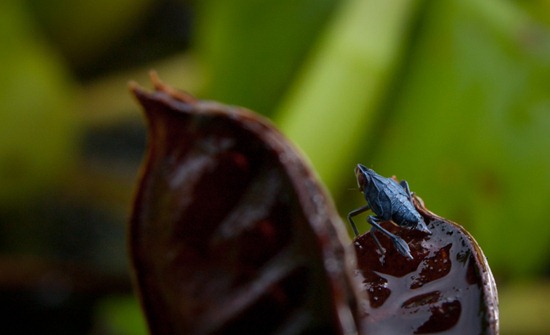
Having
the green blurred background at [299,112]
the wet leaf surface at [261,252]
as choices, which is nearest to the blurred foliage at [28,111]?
the green blurred background at [299,112]

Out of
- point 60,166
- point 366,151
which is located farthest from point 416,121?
point 60,166

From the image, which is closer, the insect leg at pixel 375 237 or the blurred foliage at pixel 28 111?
the insect leg at pixel 375 237

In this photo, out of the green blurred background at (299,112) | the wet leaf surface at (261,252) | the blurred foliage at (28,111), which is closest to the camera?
the wet leaf surface at (261,252)

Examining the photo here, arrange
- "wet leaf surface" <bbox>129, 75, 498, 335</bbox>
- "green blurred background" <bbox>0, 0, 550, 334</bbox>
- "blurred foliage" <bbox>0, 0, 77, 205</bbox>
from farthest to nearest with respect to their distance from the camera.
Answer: "blurred foliage" <bbox>0, 0, 77, 205</bbox> < "green blurred background" <bbox>0, 0, 550, 334</bbox> < "wet leaf surface" <bbox>129, 75, 498, 335</bbox>

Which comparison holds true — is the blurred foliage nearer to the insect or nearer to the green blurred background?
the green blurred background

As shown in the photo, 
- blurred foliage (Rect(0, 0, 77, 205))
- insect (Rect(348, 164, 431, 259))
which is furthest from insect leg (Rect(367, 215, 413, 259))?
blurred foliage (Rect(0, 0, 77, 205))

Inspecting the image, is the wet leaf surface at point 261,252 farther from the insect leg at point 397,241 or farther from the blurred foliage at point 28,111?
the blurred foliage at point 28,111

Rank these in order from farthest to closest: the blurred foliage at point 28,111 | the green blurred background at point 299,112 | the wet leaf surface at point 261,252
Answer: the blurred foliage at point 28,111 → the green blurred background at point 299,112 → the wet leaf surface at point 261,252

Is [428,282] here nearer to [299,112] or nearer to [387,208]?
[387,208]
